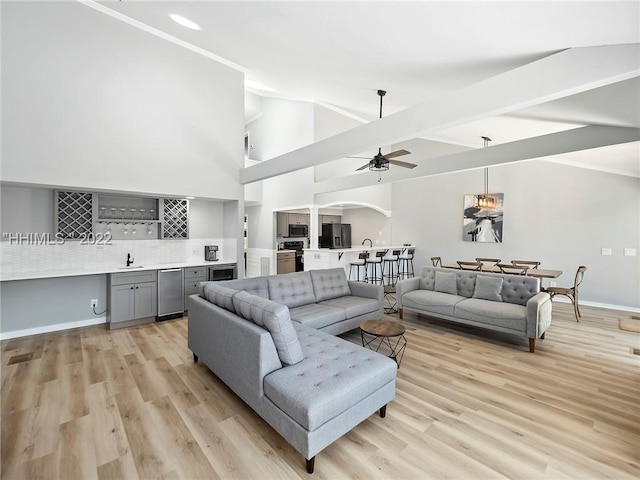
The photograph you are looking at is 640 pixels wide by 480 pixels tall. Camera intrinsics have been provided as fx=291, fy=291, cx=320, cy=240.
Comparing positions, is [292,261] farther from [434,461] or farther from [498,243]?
[434,461]

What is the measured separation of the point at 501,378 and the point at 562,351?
1335mm

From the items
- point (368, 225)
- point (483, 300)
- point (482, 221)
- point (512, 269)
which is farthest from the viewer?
point (368, 225)

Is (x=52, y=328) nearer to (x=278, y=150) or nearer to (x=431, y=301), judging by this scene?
(x=431, y=301)

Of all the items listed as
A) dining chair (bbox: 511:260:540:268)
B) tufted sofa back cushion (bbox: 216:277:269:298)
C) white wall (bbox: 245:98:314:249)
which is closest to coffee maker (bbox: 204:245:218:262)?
tufted sofa back cushion (bbox: 216:277:269:298)

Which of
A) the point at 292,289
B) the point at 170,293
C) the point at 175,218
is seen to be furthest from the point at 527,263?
the point at 175,218

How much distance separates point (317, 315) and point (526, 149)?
369 centimetres

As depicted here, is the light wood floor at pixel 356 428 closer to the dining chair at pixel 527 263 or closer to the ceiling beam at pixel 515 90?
the dining chair at pixel 527 263

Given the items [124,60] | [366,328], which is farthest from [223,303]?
[124,60]

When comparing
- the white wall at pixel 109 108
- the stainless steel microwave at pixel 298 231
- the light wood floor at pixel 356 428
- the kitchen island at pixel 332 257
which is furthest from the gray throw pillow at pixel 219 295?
the stainless steel microwave at pixel 298 231

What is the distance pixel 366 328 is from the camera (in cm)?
308

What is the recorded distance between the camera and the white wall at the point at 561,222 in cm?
531

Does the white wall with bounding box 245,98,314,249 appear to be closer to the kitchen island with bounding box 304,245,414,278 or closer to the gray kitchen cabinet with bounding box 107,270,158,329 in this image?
the kitchen island with bounding box 304,245,414,278

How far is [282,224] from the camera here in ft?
29.3

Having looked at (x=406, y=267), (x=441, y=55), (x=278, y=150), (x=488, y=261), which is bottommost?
(x=406, y=267)
